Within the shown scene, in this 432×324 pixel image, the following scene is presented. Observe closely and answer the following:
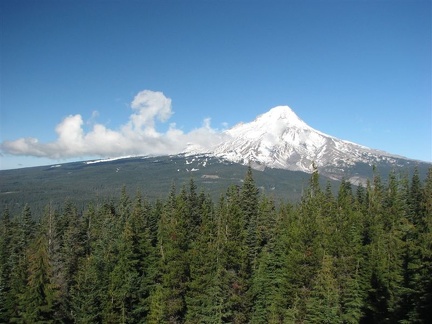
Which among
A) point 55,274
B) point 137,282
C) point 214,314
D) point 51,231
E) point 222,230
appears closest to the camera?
point 214,314

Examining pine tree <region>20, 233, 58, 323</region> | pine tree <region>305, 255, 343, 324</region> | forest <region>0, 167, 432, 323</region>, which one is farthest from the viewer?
forest <region>0, 167, 432, 323</region>

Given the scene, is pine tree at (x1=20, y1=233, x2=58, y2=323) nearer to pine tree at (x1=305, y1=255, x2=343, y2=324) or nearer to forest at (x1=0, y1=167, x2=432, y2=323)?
forest at (x1=0, y1=167, x2=432, y2=323)

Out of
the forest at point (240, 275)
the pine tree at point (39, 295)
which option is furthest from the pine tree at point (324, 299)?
the pine tree at point (39, 295)

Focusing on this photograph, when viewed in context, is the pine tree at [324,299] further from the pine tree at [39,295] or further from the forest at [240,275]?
the pine tree at [39,295]

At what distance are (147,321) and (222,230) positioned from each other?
13.7m

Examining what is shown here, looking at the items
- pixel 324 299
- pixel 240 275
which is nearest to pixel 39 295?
pixel 240 275

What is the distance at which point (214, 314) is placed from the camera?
136ft

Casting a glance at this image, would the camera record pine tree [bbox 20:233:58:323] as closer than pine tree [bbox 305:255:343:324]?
No

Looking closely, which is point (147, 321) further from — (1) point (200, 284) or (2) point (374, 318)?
(2) point (374, 318)

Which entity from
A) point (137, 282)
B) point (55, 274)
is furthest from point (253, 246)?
point (55, 274)

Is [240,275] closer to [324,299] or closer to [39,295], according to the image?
[324,299]

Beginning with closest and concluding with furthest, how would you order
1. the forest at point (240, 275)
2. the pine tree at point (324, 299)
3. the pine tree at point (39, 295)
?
1. the pine tree at point (324, 299)
2. the pine tree at point (39, 295)
3. the forest at point (240, 275)

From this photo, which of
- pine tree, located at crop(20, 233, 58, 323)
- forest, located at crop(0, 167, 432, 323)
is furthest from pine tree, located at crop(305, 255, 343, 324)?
pine tree, located at crop(20, 233, 58, 323)

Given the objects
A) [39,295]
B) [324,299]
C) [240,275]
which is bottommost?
[324,299]
